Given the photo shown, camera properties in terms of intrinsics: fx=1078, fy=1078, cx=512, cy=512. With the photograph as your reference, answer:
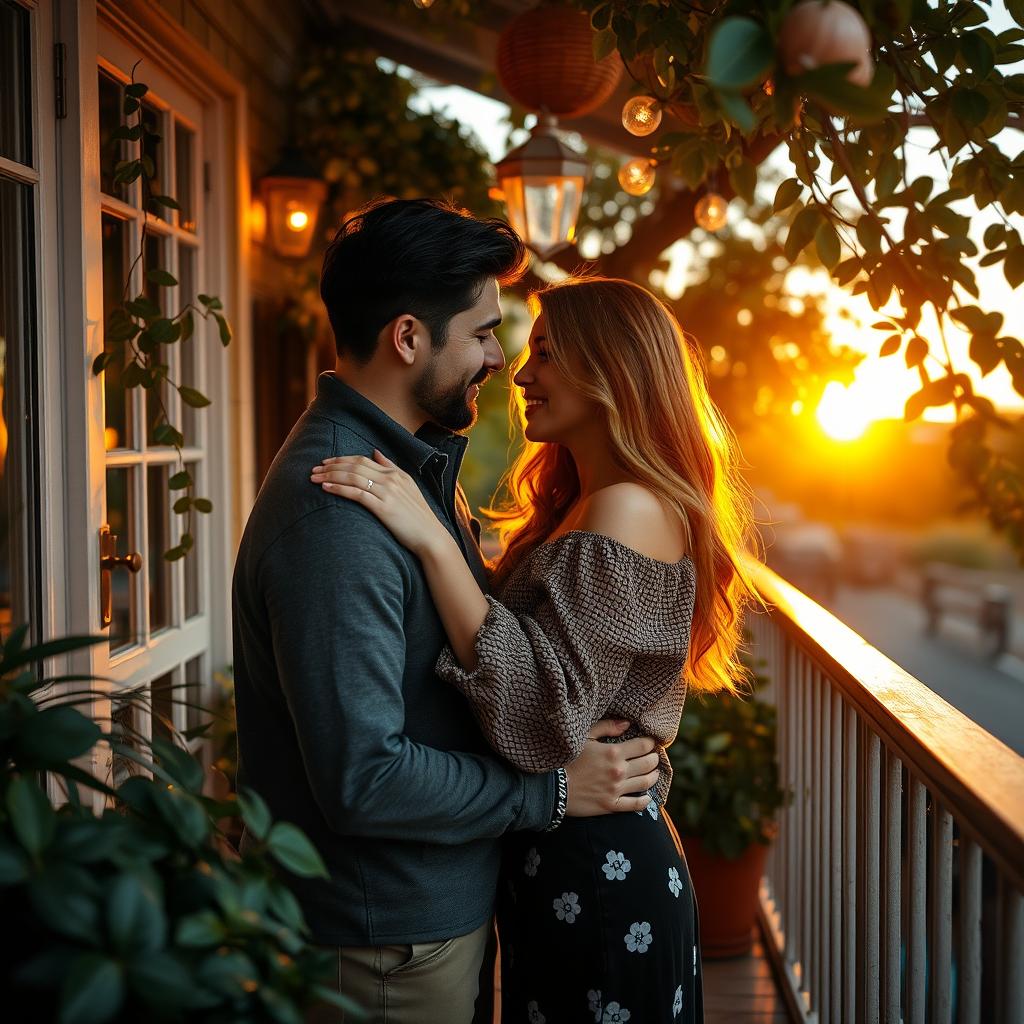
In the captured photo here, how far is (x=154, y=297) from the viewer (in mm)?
2691

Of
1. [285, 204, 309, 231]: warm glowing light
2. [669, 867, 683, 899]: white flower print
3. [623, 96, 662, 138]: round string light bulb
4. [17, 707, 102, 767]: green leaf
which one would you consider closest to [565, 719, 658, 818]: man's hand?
[669, 867, 683, 899]: white flower print

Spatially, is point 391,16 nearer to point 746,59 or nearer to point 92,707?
point 92,707

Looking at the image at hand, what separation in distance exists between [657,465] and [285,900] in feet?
3.39

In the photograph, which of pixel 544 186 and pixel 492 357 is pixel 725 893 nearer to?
pixel 492 357

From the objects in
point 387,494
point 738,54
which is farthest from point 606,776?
point 738,54

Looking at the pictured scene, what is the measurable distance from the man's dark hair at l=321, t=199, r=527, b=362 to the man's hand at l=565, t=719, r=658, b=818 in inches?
24.3

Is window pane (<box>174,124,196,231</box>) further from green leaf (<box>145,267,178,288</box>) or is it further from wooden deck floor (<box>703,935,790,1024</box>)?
wooden deck floor (<box>703,935,790,1024</box>)

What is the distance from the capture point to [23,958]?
0.83 meters

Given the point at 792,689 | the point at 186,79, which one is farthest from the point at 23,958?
the point at 186,79

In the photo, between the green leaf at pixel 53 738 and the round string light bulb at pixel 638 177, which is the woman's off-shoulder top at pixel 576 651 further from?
the round string light bulb at pixel 638 177

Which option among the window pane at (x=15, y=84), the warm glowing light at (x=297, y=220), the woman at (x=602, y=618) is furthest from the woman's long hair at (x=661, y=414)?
the warm glowing light at (x=297, y=220)

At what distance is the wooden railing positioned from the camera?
Answer: 118 cm

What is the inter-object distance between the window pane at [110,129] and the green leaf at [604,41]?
1017mm

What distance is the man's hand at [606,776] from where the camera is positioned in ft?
5.06
